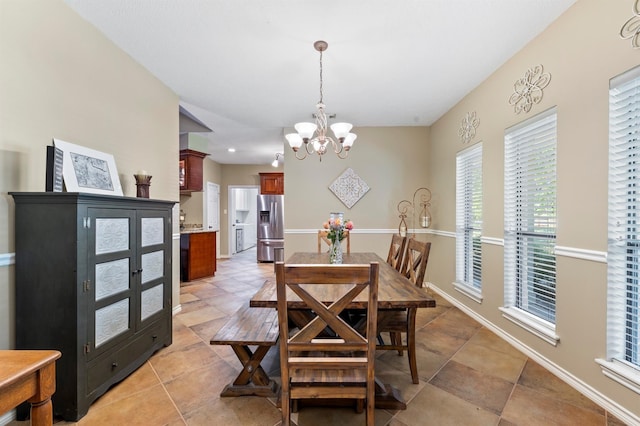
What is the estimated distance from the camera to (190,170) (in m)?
5.11

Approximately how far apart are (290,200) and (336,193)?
2.60ft

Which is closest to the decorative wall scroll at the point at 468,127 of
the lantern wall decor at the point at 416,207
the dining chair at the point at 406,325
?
the lantern wall decor at the point at 416,207

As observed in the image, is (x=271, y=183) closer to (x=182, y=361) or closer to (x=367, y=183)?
(x=367, y=183)

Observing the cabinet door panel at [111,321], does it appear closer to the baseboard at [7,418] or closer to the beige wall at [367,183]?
the baseboard at [7,418]

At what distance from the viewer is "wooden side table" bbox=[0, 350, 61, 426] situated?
34.4 inches

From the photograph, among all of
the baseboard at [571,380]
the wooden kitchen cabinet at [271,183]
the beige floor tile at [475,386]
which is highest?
the wooden kitchen cabinet at [271,183]

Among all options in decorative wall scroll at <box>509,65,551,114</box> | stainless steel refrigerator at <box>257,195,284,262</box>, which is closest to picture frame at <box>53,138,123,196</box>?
decorative wall scroll at <box>509,65,551,114</box>

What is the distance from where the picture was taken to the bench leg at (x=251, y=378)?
1.87 metres

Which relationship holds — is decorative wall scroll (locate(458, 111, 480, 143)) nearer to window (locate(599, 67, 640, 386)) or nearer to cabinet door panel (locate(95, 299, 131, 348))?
window (locate(599, 67, 640, 386))

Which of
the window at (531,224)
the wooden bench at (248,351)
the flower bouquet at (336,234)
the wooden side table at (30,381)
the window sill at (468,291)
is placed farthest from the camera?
the window sill at (468,291)

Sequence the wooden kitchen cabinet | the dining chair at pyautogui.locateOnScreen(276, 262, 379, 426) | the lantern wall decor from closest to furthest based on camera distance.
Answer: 1. the dining chair at pyautogui.locateOnScreen(276, 262, 379, 426)
2. the lantern wall decor
3. the wooden kitchen cabinet

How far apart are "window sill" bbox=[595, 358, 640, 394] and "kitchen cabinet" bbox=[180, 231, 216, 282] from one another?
5279mm

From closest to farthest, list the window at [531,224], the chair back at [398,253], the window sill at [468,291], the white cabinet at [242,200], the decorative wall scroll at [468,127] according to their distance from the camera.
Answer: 1. the window at [531,224]
2. the chair back at [398,253]
3. the window sill at [468,291]
4. the decorative wall scroll at [468,127]
5. the white cabinet at [242,200]

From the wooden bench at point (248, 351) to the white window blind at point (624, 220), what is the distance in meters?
2.14
